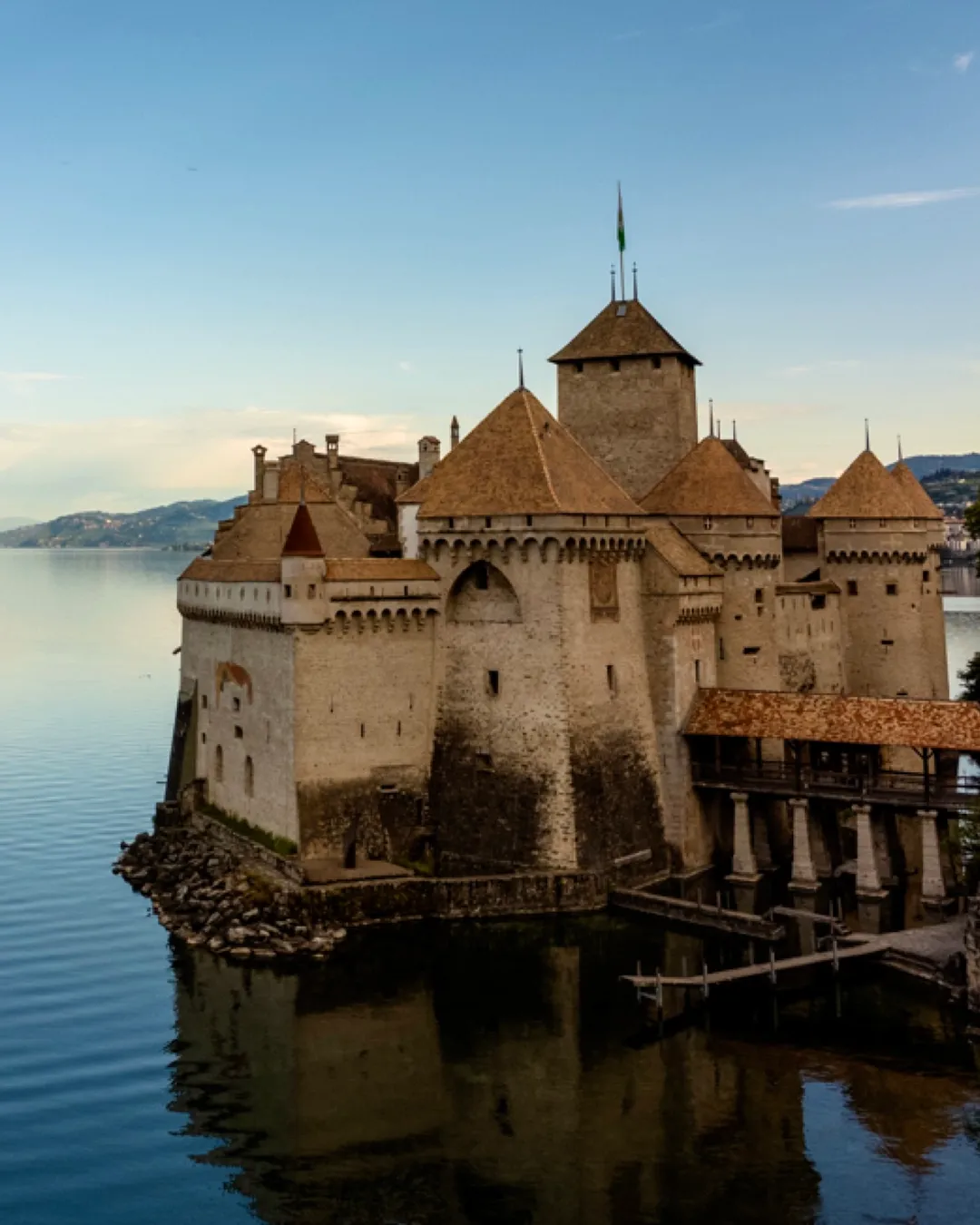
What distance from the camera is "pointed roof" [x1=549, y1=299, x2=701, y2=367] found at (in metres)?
40.8

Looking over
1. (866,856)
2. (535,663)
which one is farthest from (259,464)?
(866,856)

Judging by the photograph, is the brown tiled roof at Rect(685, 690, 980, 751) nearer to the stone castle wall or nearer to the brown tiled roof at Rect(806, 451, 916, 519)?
the stone castle wall

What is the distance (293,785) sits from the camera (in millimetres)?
32375

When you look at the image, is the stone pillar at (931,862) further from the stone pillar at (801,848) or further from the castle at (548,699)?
the stone pillar at (801,848)

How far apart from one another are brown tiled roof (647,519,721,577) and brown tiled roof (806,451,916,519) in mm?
7960

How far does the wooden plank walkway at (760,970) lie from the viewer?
26.4 meters

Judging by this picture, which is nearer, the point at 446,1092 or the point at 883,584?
the point at 446,1092

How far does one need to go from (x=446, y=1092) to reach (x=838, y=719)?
14867mm

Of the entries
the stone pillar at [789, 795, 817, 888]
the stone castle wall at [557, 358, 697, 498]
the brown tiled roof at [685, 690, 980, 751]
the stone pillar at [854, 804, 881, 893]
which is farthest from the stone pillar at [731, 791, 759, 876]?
the stone castle wall at [557, 358, 697, 498]

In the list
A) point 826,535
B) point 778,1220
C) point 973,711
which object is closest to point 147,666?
point 826,535

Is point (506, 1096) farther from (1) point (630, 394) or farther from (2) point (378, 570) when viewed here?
(1) point (630, 394)

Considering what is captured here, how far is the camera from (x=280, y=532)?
1505 inches

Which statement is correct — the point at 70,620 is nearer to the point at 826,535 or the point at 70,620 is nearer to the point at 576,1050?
the point at 826,535

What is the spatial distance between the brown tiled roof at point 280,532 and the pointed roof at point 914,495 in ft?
59.2
